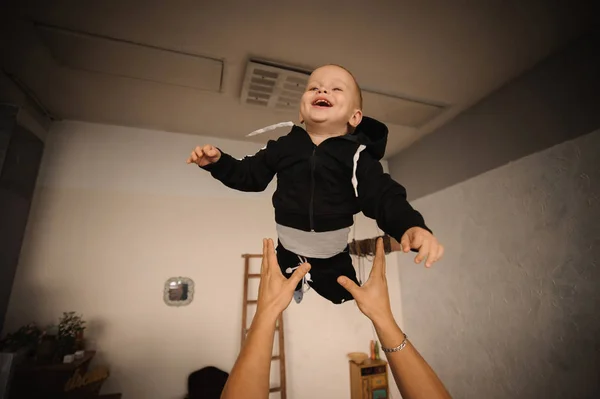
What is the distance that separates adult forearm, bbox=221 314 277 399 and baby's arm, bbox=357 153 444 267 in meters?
0.32

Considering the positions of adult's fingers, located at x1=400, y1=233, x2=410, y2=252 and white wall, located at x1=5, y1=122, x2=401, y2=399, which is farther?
white wall, located at x1=5, y1=122, x2=401, y2=399

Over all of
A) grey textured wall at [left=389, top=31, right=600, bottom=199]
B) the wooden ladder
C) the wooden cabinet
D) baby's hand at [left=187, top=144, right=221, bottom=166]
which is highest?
grey textured wall at [left=389, top=31, right=600, bottom=199]

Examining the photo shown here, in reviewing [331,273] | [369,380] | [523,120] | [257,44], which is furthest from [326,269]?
[369,380]

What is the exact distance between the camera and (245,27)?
1.66 m

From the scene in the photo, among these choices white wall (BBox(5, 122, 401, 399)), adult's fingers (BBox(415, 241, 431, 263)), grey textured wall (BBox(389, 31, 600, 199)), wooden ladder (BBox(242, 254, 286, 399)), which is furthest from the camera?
wooden ladder (BBox(242, 254, 286, 399))

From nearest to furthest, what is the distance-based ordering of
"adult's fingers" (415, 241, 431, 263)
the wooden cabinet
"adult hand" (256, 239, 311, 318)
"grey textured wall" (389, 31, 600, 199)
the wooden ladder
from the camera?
"adult's fingers" (415, 241, 431, 263)
"adult hand" (256, 239, 311, 318)
"grey textured wall" (389, 31, 600, 199)
the wooden ladder
the wooden cabinet

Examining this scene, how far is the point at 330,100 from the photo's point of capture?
2.45 ft

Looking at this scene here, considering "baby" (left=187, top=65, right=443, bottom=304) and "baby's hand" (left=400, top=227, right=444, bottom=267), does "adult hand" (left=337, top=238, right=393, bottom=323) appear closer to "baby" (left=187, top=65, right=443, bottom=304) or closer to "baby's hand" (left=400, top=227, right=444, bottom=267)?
"baby" (left=187, top=65, right=443, bottom=304)

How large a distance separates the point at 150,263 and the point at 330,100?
2.41 metres

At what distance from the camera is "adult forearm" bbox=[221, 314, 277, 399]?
552 millimetres

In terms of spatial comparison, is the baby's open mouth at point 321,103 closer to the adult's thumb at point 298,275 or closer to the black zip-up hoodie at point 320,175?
the black zip-up hoodie at point 320,175

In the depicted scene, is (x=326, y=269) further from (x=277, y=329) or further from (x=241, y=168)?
(x=277, y=329)

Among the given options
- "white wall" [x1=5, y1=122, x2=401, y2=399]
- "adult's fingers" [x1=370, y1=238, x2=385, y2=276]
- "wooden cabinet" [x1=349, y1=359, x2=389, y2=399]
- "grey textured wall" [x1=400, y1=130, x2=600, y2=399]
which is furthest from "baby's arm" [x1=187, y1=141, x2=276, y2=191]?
"wooden cabinet" [x1=349, y1=359, x2=389, y2=399]

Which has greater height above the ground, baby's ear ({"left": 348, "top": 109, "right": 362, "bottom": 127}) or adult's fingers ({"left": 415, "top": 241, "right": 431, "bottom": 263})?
baby's ear ({"left": 348, "top": 109, "right": 362, "bottom": 127})
